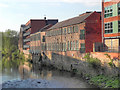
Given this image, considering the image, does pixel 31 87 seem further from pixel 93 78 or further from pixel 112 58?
pixel 112 58

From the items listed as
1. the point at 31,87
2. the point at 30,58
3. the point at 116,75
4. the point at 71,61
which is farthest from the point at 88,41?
the point at 30,58

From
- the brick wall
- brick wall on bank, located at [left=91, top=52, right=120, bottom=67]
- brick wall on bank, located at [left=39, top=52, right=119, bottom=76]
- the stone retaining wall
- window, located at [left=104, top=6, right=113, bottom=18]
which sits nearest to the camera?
brick wall on bank, located at [left=91, top=52, right=120, bottom=67]

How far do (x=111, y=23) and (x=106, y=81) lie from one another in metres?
10.6

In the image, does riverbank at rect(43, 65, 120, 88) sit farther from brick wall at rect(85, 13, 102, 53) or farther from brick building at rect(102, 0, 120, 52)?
brick wall at rect(85, 13, 102, 53)

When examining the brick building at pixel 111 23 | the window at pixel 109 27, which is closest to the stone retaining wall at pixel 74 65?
the brick building at pixel 111 23

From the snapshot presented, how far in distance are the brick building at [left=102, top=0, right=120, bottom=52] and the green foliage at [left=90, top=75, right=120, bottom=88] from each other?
15.4 feet

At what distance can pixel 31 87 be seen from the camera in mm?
29844

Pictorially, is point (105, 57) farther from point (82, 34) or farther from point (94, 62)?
point (82, 34)

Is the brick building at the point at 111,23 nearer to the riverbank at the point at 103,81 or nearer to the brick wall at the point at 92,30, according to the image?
the brick wall at the point at 92,30

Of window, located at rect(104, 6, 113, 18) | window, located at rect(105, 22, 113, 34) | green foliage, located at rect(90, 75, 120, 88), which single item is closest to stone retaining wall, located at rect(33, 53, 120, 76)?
green foliage, located at rect(90, 75, 120, 88)

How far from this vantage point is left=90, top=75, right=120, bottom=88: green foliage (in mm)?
26469

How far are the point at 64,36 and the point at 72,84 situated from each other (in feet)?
62.9

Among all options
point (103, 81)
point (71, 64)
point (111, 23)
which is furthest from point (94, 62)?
point (71, 64)

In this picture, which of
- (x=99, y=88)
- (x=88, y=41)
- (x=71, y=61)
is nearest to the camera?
(x=99, y=88)
